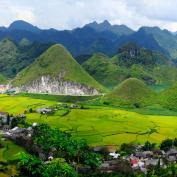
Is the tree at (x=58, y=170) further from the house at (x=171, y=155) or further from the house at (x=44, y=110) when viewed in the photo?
the house at (x=44, y=110)

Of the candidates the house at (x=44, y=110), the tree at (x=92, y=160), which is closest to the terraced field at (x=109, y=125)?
the house at (x=44, y=110)

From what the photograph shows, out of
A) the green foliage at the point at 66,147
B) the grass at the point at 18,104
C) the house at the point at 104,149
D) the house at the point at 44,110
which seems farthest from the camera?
the grass at the point at 18,104

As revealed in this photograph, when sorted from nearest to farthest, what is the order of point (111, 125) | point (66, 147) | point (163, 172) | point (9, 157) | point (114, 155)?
point (163, 172) < point (9, 157) < point (66, 147) < point (114, 155) < point (111, 125)

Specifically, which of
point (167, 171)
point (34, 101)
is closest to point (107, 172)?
point (167, 171)

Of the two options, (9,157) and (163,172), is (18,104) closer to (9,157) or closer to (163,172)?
(9,157)

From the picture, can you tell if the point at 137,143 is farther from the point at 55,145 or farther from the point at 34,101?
the point at 34,101

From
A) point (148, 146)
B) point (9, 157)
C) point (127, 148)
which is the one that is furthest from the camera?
point (148, 146)

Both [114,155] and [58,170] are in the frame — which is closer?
[58,170]

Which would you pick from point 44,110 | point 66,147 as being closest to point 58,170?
point 66,147
